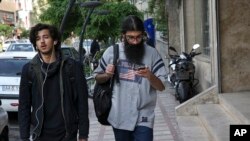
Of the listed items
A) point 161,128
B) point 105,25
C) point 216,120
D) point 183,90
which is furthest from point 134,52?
point 105,25

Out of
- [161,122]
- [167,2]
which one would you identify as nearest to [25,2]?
[167,2]

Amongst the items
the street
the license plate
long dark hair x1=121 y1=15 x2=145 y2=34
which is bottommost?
the street

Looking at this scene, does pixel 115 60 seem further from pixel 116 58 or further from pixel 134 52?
pixel 134 52

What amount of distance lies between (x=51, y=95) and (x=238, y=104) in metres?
3.97

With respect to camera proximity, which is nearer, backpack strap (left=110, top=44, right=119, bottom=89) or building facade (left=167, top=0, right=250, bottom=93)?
backpack strap (left=110, top=44, right=119, bottom=89)

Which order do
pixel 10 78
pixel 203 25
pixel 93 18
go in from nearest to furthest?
pixel 10 78, pixel 203 25, pixel 93 18

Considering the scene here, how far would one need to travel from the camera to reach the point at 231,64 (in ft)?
27.7

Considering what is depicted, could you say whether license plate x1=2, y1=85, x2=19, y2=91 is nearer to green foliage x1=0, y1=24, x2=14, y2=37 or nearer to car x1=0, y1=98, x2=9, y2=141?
car x1=0, y1=98, x2=9, y2=141

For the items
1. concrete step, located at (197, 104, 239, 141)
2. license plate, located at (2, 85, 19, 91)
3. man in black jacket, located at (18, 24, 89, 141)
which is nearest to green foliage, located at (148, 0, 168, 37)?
license plate, located at (2, 85, 19, 91)

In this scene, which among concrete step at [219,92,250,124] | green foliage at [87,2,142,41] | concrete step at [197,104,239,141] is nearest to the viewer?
concrete step at [197,104,239,141]

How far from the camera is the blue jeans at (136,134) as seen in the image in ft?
14.7

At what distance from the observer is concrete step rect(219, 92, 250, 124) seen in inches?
259

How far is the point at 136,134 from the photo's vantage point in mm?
4523

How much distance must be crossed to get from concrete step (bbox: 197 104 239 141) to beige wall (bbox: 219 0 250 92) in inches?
20.1
